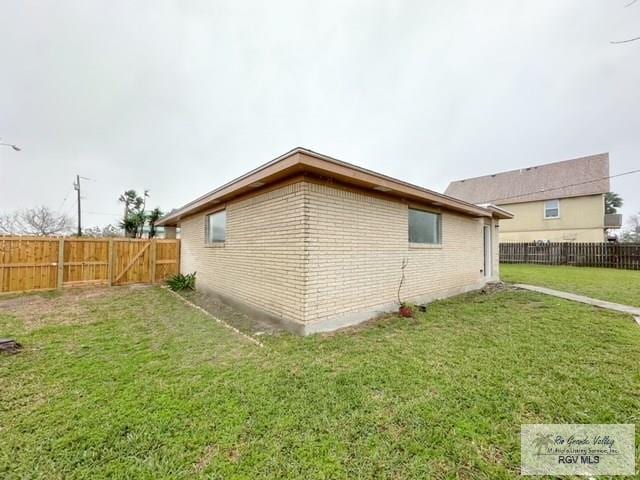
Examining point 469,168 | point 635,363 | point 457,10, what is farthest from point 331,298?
point 469,168

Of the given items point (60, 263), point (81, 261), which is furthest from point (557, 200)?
point (60, 263)

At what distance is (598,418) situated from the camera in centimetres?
237

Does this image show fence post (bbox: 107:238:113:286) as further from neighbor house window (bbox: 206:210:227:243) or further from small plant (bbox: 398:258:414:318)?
small plant (bbox: 398:258:414:318)

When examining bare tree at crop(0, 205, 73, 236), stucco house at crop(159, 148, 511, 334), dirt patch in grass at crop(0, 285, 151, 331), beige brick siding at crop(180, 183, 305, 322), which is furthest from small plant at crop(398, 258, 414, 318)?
bare tree at crop(0, 205, 73, 236)

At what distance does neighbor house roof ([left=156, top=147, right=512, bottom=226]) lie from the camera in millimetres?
4120

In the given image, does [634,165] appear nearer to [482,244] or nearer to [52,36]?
[482,244]

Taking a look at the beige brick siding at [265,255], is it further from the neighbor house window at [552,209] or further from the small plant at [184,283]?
the neighbor house window at [552,209]

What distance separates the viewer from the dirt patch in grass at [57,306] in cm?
548

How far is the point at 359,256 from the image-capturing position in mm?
5348

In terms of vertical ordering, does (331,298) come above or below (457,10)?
below

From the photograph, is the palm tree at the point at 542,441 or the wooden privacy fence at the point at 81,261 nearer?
the palm tree at the point at 542,441

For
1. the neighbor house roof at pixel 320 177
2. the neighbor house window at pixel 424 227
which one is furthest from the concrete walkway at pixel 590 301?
the neighbor house roof at pixel 320 177

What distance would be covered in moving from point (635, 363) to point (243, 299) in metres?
6.76

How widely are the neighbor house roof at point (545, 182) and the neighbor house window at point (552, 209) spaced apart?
396mm
